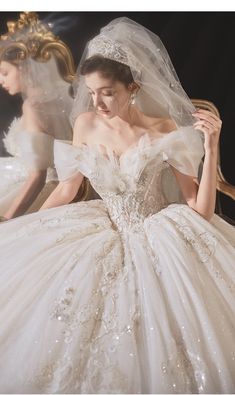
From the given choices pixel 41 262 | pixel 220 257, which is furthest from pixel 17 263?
pixel 220 257

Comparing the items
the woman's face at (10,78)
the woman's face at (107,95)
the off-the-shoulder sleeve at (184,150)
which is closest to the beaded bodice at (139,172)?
the off-the-shoulder sleeve at (184,150)

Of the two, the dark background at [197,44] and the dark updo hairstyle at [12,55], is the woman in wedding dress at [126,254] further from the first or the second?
the dark updo hairstyle at [12,55]

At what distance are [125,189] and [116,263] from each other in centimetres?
27

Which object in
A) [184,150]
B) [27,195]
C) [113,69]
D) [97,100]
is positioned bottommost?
[27,195]

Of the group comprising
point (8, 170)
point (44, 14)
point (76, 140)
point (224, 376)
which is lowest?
point (224, 376)

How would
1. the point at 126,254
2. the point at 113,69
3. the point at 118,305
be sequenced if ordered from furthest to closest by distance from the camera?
the point at 113,69 < the point at 126,254 < the point at 118,305

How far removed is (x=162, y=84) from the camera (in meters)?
1.63

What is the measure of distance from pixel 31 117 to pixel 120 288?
73 centimetres

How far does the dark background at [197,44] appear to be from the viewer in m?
1.74

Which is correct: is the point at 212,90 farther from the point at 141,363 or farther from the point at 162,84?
the point at 141,363

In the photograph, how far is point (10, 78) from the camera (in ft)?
5.91

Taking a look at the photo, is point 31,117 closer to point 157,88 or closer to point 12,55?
point 12,55

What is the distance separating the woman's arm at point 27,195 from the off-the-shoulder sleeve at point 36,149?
32mm

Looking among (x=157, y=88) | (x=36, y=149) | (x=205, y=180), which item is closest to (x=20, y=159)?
(x=36, y=149)
